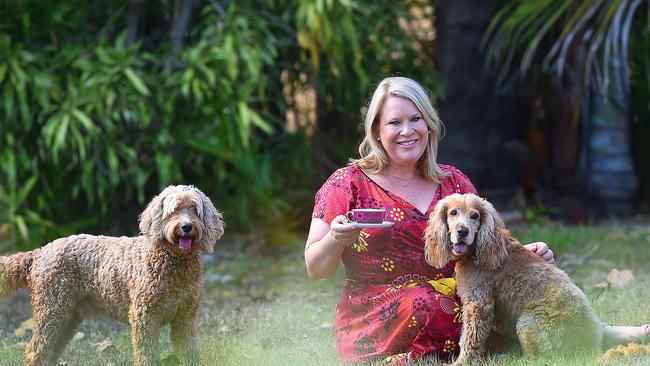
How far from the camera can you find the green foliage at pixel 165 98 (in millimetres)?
8406

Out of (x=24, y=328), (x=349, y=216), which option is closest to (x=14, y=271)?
(x=24, y=328)

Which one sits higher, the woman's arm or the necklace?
the necklace

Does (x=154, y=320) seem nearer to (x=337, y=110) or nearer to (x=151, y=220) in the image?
(x=151, y=220)

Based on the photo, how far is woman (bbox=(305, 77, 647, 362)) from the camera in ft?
14.5

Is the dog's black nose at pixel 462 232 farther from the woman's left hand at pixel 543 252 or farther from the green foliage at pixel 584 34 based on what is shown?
the green foliage at pixel 584 34

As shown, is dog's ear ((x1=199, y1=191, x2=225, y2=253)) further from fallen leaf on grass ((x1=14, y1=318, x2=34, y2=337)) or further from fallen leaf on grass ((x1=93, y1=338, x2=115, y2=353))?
fallen leaf on grass ((x1=14, y1=318, x2=34, y2=337))

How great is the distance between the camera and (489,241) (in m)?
4.12

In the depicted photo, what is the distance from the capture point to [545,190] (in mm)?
10211

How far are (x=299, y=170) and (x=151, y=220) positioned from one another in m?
5.47

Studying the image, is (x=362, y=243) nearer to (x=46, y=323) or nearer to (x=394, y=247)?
(x=394, y=247)

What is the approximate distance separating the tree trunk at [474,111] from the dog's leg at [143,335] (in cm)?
597

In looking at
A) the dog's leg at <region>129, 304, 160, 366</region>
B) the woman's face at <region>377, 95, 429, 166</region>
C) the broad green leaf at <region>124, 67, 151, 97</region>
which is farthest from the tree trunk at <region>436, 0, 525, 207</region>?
the dog's leg at <region>129, 304, 160, 366</region>

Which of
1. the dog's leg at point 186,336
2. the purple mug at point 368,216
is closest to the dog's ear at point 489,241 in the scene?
the purple mug at point 368,216

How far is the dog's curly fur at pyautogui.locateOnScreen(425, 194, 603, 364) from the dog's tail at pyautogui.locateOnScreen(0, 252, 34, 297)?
2.06 meters
